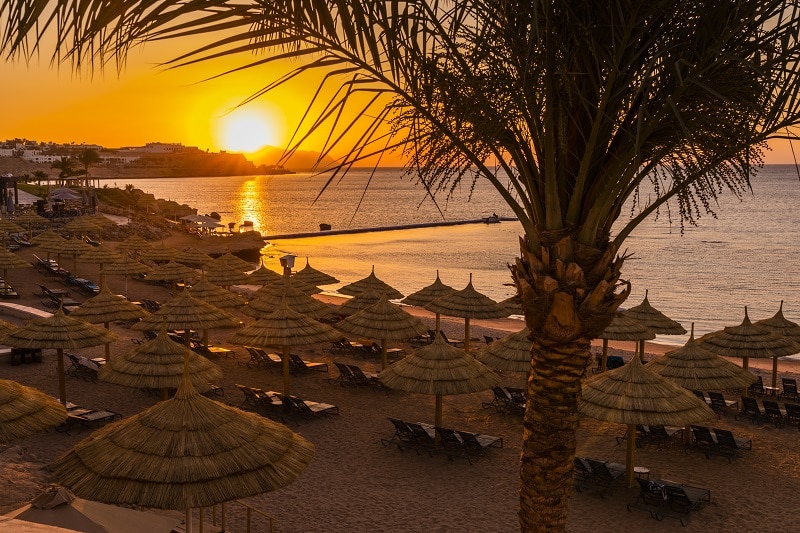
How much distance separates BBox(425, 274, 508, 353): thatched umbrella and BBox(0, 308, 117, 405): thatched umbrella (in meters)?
7.98

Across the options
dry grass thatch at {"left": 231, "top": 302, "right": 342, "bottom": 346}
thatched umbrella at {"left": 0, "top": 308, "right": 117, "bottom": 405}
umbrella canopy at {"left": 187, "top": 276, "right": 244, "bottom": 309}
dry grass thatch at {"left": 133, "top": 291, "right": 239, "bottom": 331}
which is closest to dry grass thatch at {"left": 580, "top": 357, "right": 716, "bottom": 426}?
dry grass thatch at {"left": 231, "top": 302, "right": 342, "bottom": 346}

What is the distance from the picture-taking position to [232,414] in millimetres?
6621

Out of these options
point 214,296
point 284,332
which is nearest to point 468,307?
point 284,332

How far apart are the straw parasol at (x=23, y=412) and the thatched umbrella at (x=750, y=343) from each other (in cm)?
1234

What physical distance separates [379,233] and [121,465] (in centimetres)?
7635

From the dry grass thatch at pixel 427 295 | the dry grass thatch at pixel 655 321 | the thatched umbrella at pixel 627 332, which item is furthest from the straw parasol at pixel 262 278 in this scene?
the thatched umbrella at pixel 627 332

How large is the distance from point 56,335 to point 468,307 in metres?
9.13

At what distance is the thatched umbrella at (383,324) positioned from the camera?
15.2 m

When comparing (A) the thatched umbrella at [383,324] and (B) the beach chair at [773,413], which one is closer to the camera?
(B) the beach chair at [773,413]

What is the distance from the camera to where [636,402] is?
400 inches

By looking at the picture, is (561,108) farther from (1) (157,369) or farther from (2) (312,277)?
(2) (312,277)

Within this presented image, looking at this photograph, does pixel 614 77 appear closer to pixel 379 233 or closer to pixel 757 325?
pixel 757 325

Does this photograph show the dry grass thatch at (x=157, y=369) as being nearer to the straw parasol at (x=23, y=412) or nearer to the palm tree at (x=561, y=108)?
the straw parasol at (x=23, y=412)

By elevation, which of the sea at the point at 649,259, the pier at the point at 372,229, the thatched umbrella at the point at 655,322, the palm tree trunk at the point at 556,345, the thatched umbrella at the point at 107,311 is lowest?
the sea at the point at 649,259
